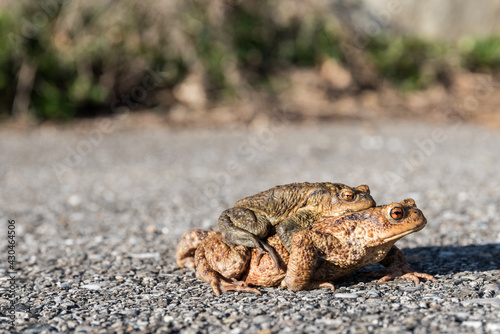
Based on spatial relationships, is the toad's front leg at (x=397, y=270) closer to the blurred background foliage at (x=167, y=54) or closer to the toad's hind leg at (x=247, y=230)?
the toad's hind leg at (x=247, y=230)

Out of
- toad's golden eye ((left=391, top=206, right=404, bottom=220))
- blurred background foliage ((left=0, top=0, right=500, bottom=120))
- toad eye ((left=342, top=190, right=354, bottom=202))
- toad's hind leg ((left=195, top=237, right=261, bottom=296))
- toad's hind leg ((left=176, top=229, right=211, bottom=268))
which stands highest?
blurred background foliage ((left=0, top=0, right=500, bottom=120))

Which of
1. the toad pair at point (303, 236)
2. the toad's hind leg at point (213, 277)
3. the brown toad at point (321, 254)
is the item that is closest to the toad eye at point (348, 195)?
the toad pair at point (303, 236)

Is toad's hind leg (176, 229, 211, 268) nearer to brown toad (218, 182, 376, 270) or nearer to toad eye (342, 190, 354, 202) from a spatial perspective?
brown toad (218, 182, 376, 270)

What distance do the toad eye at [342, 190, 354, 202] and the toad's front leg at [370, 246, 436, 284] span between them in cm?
63

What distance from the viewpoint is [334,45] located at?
14.9 meters

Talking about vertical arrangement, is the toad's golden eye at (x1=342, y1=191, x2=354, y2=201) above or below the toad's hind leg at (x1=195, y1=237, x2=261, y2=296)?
above

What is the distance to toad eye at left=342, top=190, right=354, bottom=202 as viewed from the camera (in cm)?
360

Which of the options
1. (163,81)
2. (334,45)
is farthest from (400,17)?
(163,81)

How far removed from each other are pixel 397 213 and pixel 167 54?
451 inches

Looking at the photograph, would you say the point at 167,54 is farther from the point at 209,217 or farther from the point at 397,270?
the point at 397,270

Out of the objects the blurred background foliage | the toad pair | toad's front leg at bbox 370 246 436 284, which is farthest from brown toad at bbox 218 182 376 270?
the blurred background foliage

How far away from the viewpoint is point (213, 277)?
3715mm

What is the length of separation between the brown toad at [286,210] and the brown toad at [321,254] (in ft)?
0.19

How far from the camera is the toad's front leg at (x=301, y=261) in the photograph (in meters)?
3.50
